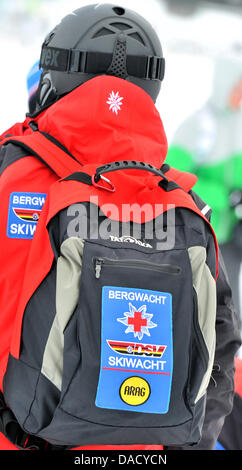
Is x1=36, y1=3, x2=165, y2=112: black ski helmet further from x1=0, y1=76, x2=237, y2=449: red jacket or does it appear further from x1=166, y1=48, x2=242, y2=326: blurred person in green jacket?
x1=166, y1=48, x2=242, y2=326: blurred person in green jacket

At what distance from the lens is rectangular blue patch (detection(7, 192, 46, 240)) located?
3.46 feet

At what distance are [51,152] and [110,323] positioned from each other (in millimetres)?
347

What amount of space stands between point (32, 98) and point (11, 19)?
7.00 feet

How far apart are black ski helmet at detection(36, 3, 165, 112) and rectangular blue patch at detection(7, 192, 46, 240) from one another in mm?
257

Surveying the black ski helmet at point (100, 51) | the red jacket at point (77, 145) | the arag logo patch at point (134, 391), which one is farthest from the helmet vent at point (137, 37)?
the arag logo patch at point (134, 391)

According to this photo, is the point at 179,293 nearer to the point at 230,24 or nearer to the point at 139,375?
the point at 139,375

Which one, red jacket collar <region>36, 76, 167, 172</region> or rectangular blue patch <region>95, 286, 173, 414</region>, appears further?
red jacket collar <region>36, 76, 167, 172</region>

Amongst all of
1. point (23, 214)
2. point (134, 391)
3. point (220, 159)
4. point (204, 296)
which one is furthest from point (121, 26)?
point (220, 159)

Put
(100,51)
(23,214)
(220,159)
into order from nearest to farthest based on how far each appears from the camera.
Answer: (23,214) < (100,51) < (220,159)

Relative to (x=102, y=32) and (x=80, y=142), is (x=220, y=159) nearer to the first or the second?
(x=102, y=32)

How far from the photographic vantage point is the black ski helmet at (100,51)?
1172 mm

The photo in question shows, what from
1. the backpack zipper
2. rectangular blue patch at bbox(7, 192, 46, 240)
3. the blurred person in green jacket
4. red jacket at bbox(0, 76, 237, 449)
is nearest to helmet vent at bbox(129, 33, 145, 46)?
red jacket at bbox(0, 76, 237, 449)

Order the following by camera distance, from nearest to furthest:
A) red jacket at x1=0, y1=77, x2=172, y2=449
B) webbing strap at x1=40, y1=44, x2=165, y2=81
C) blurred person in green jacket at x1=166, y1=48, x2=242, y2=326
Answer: red jacket at x1=0, y1=77, x2=172, y2=449 → webbing strap at x1=40, y1=44, x2=165, y2=81 → blurred person in green jacket at x1=166, y1=48, x2=242, y2=326

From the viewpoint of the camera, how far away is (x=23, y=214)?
106cm
